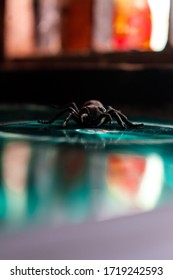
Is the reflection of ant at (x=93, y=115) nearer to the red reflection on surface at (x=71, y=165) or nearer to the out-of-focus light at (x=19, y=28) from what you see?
the red reflection on surface at (x=71, y=165)

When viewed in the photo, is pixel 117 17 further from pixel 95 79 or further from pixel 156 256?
pixel 156 256

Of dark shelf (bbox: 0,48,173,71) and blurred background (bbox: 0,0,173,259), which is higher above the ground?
dark shelf (bbox: 0,48,173,71)

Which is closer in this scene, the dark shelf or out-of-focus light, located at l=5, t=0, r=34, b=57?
the dark shelf

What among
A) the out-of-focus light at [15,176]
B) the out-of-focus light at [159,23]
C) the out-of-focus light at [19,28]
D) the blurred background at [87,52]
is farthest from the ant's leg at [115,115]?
the out-of-focus light at [19,28]

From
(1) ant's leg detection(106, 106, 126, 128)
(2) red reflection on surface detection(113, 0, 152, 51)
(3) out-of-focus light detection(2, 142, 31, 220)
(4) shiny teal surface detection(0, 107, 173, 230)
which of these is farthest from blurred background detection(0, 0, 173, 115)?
(3) out-of-focus light detection(2, 142, 31, 220)

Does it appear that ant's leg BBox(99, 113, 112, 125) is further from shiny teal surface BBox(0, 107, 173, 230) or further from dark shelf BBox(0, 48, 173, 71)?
dark shelf BBox(0, 48, 173, 71)

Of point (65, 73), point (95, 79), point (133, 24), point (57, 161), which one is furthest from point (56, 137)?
point (133, 24)

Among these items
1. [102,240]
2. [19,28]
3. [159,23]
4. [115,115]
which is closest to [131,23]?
[159,23]
